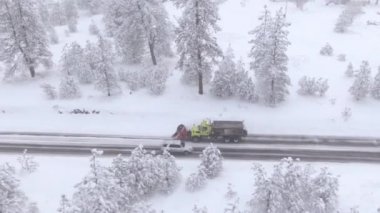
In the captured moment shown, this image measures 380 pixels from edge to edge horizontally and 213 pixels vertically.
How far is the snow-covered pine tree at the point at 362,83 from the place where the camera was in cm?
3919

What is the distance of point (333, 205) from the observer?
92.4 feet

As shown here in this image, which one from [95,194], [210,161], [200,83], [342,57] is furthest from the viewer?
[342,57]

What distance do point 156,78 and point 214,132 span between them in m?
10.4

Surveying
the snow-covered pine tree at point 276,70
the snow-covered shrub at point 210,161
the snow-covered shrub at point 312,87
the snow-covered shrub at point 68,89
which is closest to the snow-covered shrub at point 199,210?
the snow-covered shrub at point 210,161

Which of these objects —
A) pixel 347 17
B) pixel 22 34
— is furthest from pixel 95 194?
pixel 347 17

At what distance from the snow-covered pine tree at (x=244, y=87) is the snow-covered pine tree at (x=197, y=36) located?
9.21 ft

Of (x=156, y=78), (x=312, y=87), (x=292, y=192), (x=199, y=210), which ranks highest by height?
(x=156, y=78)

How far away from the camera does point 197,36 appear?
38656 mm

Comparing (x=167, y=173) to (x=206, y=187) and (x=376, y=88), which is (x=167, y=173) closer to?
(x=206, y=187)

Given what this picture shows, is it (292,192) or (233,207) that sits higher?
(292,192)

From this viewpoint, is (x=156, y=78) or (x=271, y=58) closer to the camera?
(x=271, y=58)

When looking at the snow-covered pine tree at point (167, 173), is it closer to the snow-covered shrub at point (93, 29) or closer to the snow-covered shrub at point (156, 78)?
the snow-covered shrub at point (156, 78)

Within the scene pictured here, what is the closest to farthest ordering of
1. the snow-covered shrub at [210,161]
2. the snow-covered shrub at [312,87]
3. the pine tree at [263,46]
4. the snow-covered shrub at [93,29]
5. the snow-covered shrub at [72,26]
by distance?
the snow-covered shrub at [210,161] < the pine tree at [263,46] < the snow-covered shrub at [312,87] < the snow-covered shrub at [93,29] < the snow-covered shrub at [72,26]

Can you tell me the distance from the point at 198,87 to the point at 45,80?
56.5ft
